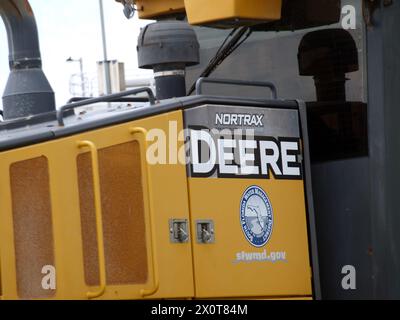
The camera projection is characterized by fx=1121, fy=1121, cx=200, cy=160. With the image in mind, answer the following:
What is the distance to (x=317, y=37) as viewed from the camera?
552 centimetres

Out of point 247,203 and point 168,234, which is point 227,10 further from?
point 168,234

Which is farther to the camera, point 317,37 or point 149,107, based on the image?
point 317,37

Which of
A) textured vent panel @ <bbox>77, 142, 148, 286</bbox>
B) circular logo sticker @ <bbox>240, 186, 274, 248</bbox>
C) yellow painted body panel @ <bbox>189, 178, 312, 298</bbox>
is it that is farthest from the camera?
circular logo sticker @ <bbox>240, 186, 274, 248</bbox>

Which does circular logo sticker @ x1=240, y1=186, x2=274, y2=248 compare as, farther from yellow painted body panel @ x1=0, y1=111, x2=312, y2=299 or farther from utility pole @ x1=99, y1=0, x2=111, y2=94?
utility pole @ x1=99, y1=0, x2=111, y2=94

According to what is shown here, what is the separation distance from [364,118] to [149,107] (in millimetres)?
1090

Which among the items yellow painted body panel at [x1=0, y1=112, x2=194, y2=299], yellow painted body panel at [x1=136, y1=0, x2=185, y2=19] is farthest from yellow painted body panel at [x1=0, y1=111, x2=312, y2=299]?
yellow painted body panel at [x1=136, y1=0, x2=185, y2=19]

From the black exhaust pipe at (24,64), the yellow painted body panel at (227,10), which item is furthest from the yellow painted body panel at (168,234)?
the black exhaust pipe at (24,64)

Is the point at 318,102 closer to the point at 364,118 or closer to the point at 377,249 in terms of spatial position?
the point at 364,118

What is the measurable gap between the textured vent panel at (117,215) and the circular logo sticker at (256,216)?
525mm

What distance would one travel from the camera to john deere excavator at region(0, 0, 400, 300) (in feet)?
15.3

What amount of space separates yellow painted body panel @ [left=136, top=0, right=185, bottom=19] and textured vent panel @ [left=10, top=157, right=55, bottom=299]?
1553 mm

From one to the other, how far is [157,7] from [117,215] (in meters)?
1.60

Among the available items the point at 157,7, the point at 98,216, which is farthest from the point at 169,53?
the point at 98,216
